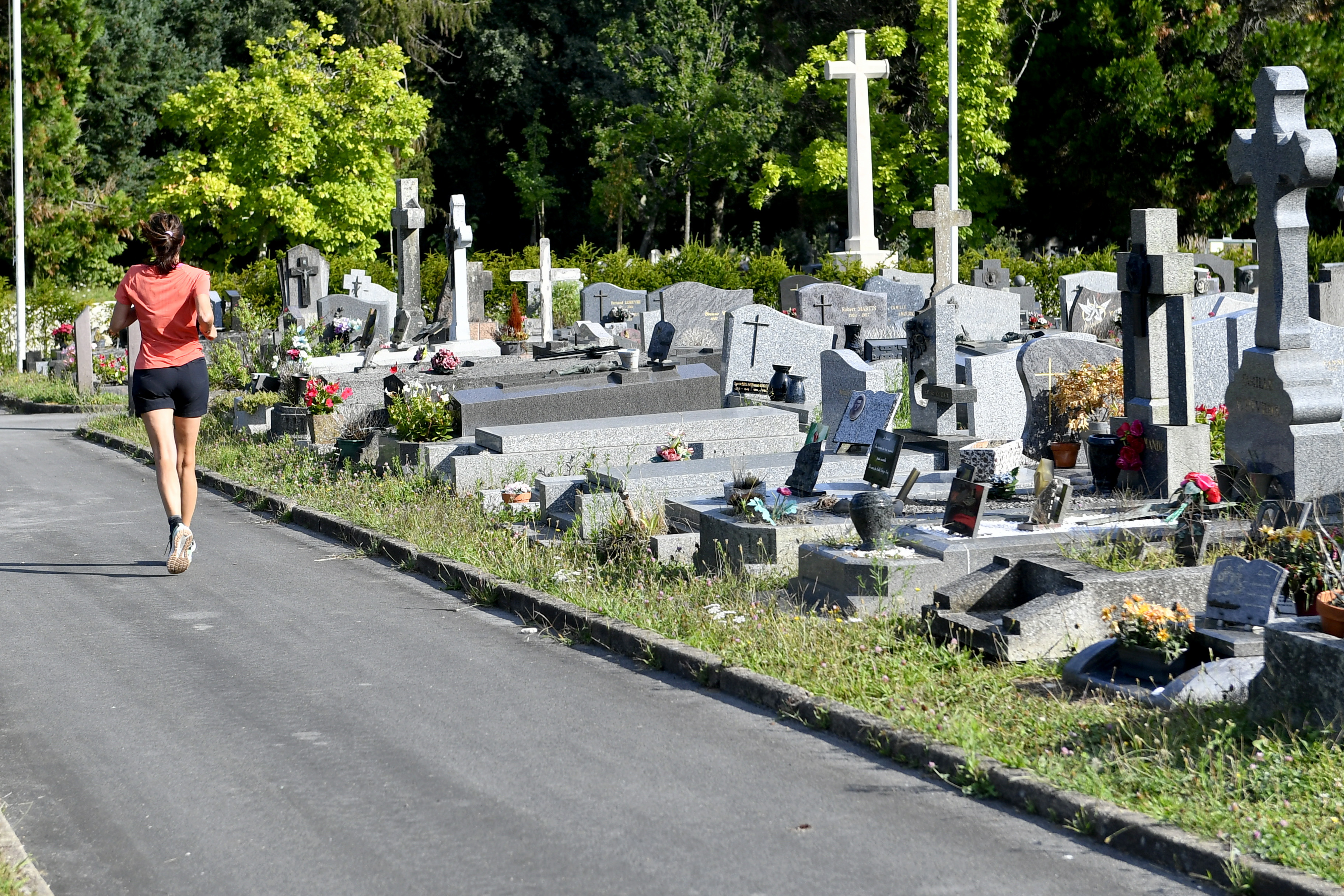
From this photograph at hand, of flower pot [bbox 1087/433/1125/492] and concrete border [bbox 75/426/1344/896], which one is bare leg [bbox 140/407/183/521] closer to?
concrete border [bbox 75/426/1344/896]

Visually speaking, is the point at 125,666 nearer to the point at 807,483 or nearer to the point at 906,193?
the point at 807,483

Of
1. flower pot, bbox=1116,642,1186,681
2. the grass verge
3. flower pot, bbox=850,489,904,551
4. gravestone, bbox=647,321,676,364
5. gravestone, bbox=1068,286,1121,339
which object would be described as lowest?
flower pot, bbox=1116,642,1186,681

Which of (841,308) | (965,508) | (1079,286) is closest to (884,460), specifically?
(965,508)

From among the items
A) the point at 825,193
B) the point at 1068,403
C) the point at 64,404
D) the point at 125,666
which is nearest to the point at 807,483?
the point at 1068,403

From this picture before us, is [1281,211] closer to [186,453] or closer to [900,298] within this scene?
[186,453]

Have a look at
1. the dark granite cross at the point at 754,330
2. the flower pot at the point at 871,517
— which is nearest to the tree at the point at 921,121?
the dark granite cross at the point at 754,330

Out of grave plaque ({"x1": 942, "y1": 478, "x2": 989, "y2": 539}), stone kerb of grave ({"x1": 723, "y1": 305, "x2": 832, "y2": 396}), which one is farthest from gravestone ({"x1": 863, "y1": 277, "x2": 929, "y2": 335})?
grave plaque ({"x1": 942, "y1": 478, "x2": 989, "y2": 539})

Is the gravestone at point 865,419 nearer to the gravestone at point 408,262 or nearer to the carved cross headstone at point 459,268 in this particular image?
the carved cross headstone at point 459,268

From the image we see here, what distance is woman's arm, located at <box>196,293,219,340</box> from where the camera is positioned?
28.0 feet

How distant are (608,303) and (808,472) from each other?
15862 millimetres

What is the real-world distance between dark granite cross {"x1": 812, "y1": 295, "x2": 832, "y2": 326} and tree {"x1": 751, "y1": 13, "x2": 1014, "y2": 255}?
658 inches

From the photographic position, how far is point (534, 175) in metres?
45.4

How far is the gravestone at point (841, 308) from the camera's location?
783 inches

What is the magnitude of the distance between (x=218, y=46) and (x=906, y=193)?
20.1 meters
